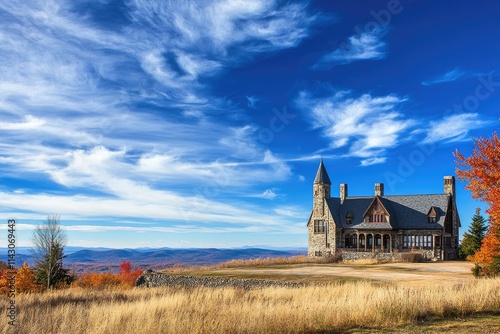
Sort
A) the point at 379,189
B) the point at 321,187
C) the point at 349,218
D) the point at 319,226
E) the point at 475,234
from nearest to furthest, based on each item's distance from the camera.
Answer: the point at 475,234
the point at 349,218
the point at 379,189
the point at 319,226
the point at 321,187

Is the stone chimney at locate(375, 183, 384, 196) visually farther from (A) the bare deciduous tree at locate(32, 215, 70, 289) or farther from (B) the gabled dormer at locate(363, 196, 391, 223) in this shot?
(A) the bare deciduous tree at locate(32, 215, 70, 289)

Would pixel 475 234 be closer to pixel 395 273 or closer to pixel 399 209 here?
pixel 399 209

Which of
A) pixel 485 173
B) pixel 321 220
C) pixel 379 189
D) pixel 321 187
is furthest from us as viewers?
pixel 321 187

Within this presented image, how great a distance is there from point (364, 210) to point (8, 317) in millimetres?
52480

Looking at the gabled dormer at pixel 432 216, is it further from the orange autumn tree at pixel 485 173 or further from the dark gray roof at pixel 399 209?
the orange autumn tree at pixel 485 173

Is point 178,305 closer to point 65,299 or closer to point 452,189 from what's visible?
point 65,299

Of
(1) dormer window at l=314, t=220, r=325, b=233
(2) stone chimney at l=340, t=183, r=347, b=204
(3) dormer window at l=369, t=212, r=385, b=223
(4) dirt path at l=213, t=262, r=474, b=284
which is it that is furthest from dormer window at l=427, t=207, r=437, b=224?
(4) dirt path at l=213, t=262, r=474, b=284

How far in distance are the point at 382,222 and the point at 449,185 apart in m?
9.58

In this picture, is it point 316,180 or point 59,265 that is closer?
point 59,265

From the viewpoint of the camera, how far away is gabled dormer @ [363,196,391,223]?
56.6 meters

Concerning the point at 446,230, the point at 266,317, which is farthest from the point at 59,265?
the point at 446,230

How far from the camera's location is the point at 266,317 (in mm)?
11844

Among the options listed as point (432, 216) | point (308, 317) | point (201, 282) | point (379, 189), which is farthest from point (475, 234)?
point (308, 317)

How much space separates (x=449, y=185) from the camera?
55.9 metres
